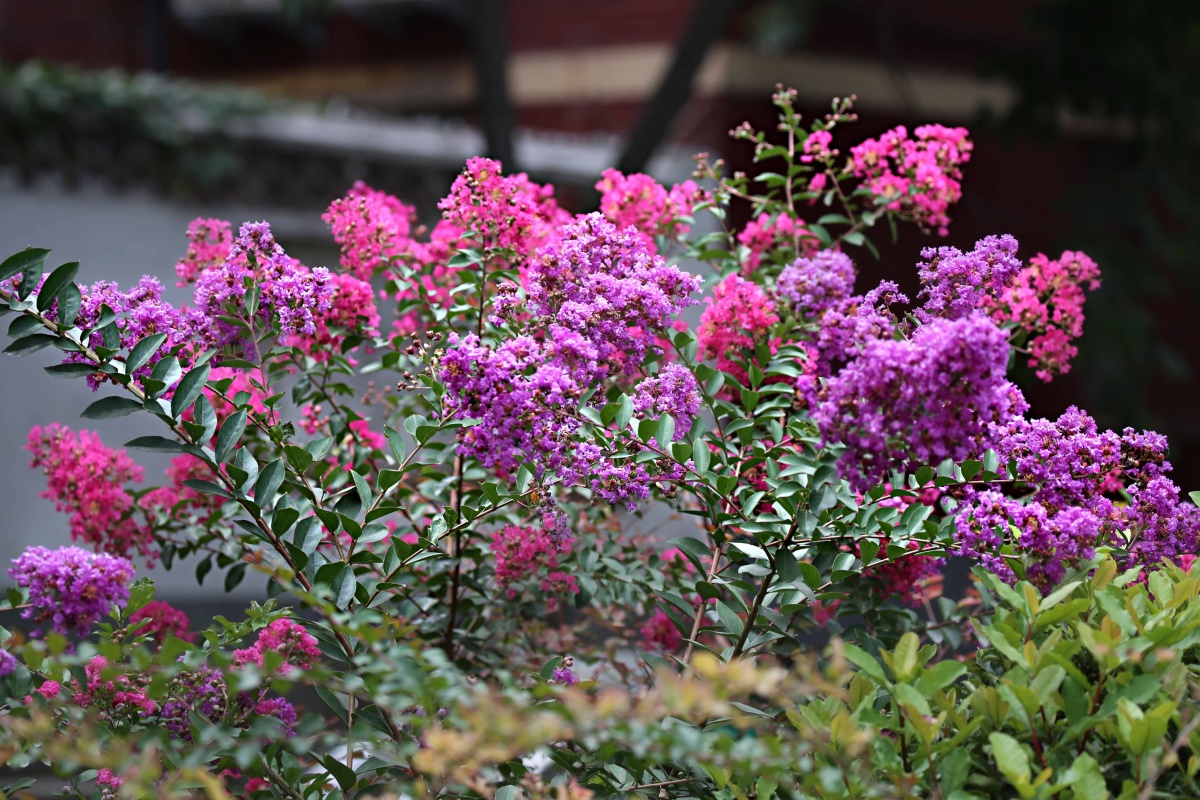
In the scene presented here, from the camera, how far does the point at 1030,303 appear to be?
4.29 ft

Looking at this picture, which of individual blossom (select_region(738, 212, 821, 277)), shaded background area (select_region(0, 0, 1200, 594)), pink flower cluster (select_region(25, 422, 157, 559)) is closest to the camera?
pink flower cluster (select_region(25, 422, 157, 559))

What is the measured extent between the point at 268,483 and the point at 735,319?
0.56 metres

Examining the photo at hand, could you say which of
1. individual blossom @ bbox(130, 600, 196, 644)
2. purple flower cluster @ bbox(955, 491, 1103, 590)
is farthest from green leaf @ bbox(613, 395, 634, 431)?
individual blossom @ bbox(130, 600, 196, 644)

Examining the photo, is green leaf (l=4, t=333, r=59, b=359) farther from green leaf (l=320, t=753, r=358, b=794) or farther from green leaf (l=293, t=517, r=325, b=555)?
green leaf (l=320, t=753, r=358, b=794)

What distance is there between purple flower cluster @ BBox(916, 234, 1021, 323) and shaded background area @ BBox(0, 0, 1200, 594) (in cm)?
251

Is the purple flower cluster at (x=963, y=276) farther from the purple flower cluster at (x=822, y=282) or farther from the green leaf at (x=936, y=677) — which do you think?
the green leaf at (x=936, y=677)

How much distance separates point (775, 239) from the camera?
1.55 metres

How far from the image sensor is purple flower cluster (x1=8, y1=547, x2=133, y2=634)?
1.19 m

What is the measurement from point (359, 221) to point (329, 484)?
36 centimetres

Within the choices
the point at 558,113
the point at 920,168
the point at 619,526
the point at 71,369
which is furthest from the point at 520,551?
the point at 558,113

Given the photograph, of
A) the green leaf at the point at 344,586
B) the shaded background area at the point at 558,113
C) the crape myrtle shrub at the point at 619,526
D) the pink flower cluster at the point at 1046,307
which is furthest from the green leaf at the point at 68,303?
the shaded background area at the point at 558,113

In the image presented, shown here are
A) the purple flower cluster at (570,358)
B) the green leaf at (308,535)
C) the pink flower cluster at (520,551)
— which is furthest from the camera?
the pink flower cluster at (520,551)

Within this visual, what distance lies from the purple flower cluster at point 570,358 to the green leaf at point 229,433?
0.68 ft

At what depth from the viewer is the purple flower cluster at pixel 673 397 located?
3.58 feet
